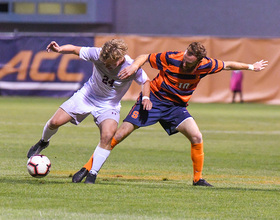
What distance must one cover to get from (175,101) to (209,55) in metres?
21.0

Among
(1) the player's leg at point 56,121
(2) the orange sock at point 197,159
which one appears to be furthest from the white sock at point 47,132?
(2) the orange sock at point 197,159

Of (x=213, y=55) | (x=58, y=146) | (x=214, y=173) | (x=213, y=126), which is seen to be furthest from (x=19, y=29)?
(x=214, y=173)

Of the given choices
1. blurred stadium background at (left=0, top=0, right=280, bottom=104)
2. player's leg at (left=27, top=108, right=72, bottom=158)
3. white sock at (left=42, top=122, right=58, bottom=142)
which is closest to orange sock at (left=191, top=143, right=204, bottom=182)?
player's leg at (left=27, top=108, right=72, bottom=158)

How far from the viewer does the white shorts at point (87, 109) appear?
9.88m

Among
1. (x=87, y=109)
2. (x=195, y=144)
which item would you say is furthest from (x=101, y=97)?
(x=195, y=144)

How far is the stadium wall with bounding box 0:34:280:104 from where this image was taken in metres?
31.0

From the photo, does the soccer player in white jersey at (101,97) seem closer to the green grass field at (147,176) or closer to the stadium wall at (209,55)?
the green grass field at (147,176)

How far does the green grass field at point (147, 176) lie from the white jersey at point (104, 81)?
1.09 m

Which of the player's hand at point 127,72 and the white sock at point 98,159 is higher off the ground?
the player's hand at point 127,72

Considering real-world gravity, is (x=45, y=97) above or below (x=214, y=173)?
below

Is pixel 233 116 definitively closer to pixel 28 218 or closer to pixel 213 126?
pixel 213 126

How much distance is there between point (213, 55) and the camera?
103ft

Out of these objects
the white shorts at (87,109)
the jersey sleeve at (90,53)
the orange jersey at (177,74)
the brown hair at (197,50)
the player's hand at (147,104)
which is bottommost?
the white shorts at (87,109)

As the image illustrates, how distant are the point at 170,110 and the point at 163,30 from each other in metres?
28.8
